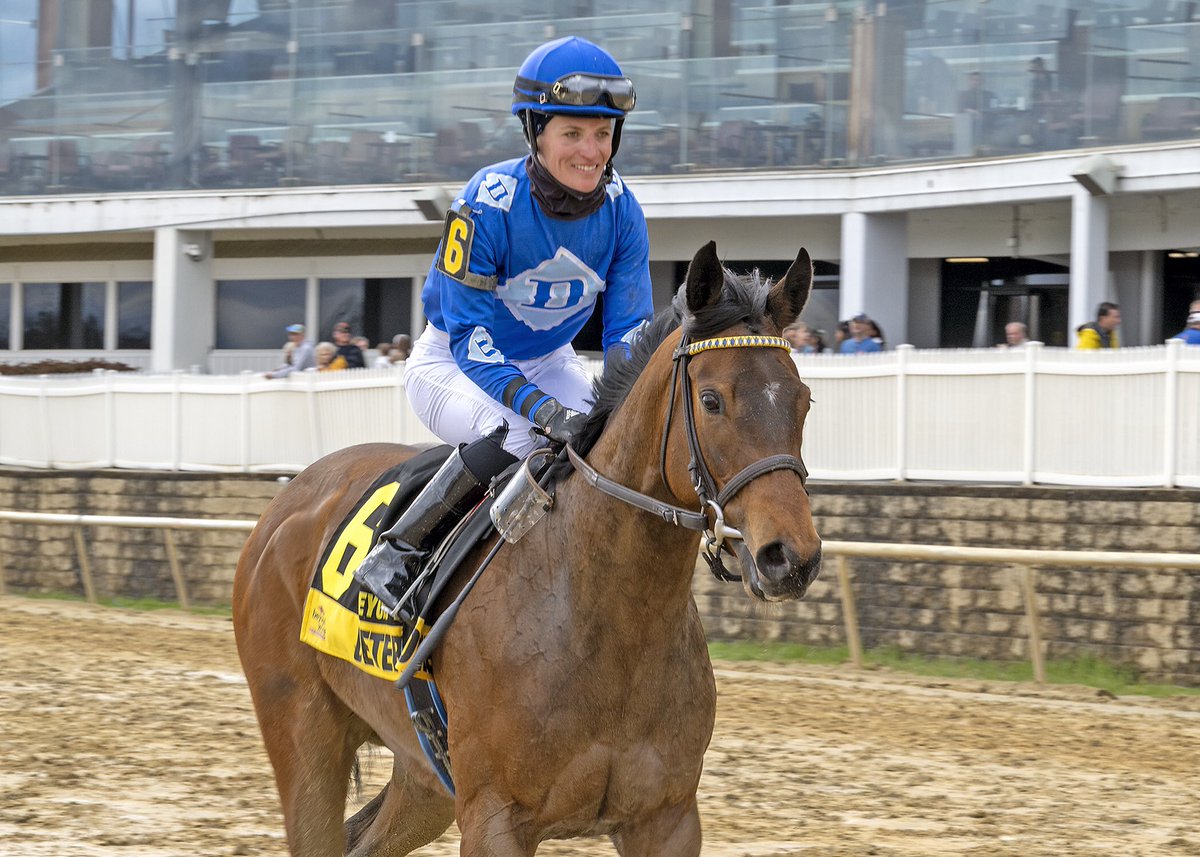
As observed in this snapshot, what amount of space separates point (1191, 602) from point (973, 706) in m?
1.59

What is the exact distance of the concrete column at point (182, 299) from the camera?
20219 millimetres

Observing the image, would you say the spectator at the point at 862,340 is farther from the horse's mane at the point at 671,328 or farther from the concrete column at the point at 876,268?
the horse's mane at the point at 671,328

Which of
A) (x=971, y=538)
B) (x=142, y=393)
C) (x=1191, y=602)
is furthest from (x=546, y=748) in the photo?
(x=142, y=393)

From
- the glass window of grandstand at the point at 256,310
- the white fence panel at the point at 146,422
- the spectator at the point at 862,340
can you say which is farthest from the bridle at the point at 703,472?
the glass window of grandstand at the point at 256,310

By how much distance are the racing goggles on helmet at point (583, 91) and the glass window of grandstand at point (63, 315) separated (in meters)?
20.3

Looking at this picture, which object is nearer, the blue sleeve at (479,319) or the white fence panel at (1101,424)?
the blue sleeve at (479,319)

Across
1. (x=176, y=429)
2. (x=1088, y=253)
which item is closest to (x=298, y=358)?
(x=176, y=429)

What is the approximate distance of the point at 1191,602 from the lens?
372 inches

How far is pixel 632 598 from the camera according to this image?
139 inches

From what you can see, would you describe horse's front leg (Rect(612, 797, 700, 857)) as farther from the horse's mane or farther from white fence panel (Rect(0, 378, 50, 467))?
white fence panel (Rect(0, 378, 50, 467))

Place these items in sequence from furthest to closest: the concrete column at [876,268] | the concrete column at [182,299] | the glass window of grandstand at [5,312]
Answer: the glass window of grandstand at [5,312] → the concrete column at [182,299] → the concrete column at [876,268]

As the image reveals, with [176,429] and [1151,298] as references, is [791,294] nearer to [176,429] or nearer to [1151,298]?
[1151,298]

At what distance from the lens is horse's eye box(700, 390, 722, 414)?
315cm

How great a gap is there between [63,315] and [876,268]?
1307 cm
